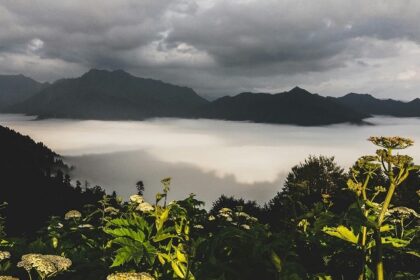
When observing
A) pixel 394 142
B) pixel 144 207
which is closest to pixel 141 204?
pixel 144 207

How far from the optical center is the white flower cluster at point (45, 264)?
13.3 feet

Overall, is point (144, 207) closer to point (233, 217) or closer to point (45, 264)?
point (45, 264)

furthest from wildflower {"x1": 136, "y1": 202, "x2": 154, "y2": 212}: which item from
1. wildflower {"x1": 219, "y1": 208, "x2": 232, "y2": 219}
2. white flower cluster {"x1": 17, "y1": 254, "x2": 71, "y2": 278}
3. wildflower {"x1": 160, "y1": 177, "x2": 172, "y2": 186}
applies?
wildflower {"x1": 219, "y1": 208, "x2": 232, "y2": 219}

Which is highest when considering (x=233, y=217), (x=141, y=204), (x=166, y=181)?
(x=166, y=181)

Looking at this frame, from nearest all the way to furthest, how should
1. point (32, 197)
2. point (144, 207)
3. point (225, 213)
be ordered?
point (144, 207) → point (225, 213) → point (32, 197)

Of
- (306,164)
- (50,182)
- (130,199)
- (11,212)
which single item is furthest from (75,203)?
(130,199)

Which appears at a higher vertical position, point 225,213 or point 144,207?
point 144,207

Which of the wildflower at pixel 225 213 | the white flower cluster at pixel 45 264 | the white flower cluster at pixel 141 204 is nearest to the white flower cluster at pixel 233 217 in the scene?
the wildflower at pixel 225 213

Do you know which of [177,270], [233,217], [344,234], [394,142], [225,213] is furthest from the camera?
[225,213]

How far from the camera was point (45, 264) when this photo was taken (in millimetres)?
4078

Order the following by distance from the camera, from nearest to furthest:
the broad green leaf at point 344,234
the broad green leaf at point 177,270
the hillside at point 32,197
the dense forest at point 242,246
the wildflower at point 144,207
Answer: the dense forest at point 242,246
the broad green leaf at point 177,270
the broad green leaf at point 344,234
the wildflower at point 144,207
the hillside at point 32,197

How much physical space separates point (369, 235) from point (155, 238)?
3160 millimetres

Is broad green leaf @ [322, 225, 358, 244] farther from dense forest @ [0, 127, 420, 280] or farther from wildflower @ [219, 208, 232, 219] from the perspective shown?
wildflower @ [219, 208, 232, 219]

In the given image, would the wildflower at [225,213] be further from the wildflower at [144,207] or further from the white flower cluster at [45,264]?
the white flower cluster at [45,264]
